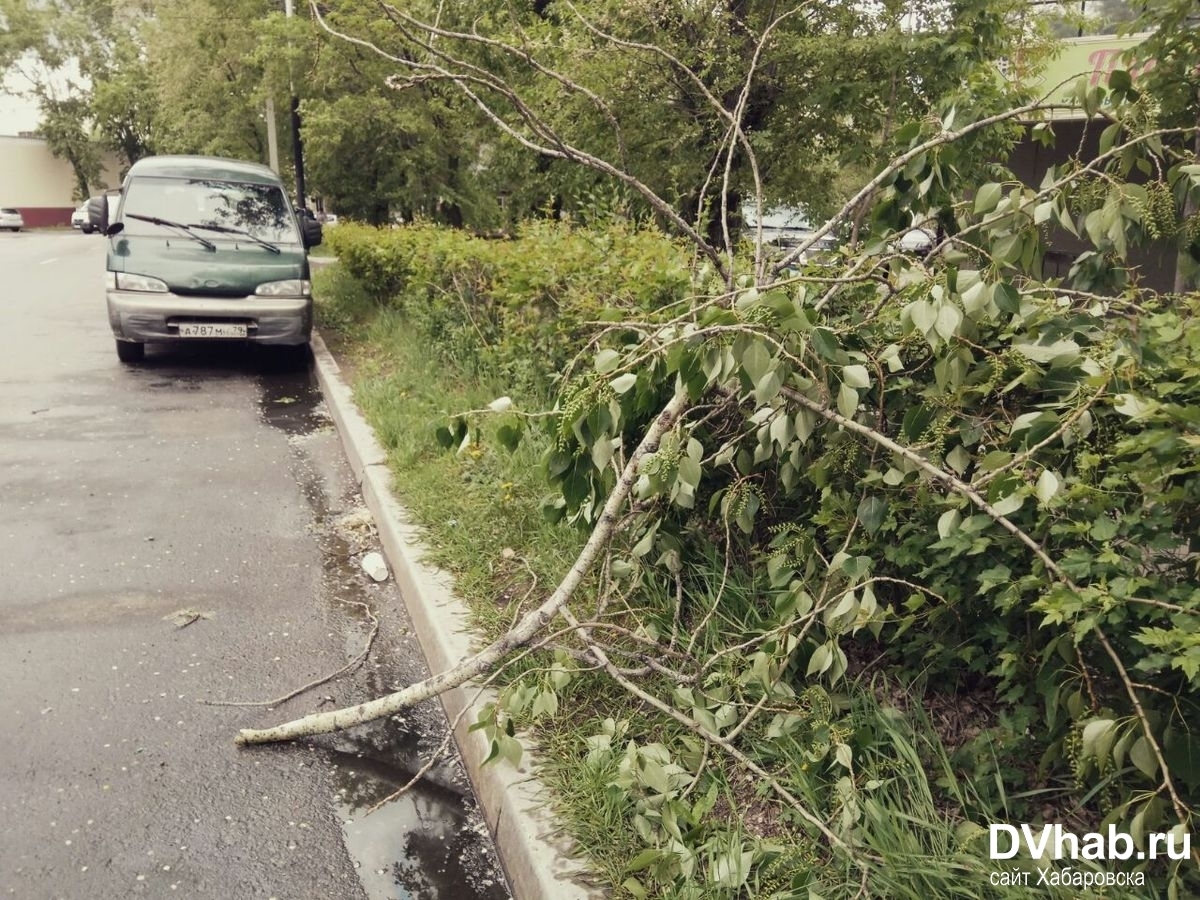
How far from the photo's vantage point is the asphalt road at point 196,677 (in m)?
Result: 2.80

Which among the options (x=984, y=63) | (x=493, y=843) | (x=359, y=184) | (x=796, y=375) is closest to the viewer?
(x=796, y=375)

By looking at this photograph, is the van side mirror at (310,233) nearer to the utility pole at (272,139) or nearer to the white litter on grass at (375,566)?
the white litter on grass at (375,566)

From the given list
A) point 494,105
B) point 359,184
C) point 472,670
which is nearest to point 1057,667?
point 472,670

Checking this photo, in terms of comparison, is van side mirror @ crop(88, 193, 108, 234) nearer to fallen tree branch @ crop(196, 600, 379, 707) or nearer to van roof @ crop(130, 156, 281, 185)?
van roof @ crop(130, 156, 281, 185)

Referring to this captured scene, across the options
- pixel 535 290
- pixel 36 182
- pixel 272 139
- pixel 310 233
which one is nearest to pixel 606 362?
pixel 535 290

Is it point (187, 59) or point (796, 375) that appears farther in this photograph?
point (187, 59)

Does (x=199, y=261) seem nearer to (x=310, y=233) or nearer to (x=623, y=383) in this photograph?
(x=310, y=233)

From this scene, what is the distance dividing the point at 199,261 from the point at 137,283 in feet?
2.01

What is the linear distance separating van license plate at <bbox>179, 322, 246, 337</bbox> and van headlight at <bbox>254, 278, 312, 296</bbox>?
0.42 meters

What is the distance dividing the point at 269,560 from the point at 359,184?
1423 centimetres

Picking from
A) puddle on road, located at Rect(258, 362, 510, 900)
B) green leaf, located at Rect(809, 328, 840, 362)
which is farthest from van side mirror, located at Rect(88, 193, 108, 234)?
green leaf, located at Rect(809, 328, 840, 362)

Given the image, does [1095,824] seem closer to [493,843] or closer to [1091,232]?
[1091,232]

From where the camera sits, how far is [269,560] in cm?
504

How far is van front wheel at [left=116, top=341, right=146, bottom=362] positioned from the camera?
395 inches
